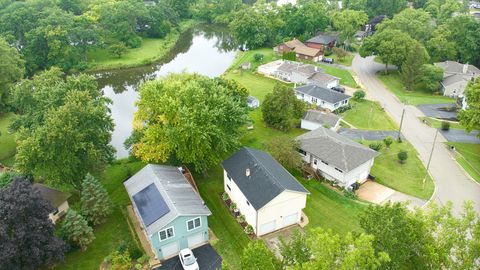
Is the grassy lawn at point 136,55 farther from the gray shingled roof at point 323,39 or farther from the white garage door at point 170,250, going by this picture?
the white garage door at point 170,250

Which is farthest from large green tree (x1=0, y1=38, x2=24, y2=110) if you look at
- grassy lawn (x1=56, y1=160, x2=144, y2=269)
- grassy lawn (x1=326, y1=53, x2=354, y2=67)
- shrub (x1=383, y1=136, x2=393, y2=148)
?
grassy lawn (x1=326, y1=53, x2=354, y2=67)

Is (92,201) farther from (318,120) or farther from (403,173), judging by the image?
(403,173)

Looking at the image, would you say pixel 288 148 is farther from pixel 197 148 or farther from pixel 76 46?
pixel 76 46

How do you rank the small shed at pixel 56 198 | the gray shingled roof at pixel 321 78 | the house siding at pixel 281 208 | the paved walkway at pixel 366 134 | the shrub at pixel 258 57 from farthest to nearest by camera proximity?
the shrub at pixel 258 57 → the gray shingled roof at pixel 321 78 → the paved walkway at pixel 366 134 → the small shed at pixel 56 198 → the house siding at pixel 281 208

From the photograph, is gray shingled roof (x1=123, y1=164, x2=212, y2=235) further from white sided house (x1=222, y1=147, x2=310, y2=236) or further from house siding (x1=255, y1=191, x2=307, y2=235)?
house siding (x1=255, y1=191, x2=307, y2=235)

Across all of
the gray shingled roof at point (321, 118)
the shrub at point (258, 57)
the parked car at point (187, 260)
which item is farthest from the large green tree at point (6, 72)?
the shrub at point (258, 57)

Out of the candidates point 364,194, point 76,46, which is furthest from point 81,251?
point 76,46

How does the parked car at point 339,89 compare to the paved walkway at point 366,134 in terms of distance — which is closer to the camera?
the paved walkway at point 366,134
